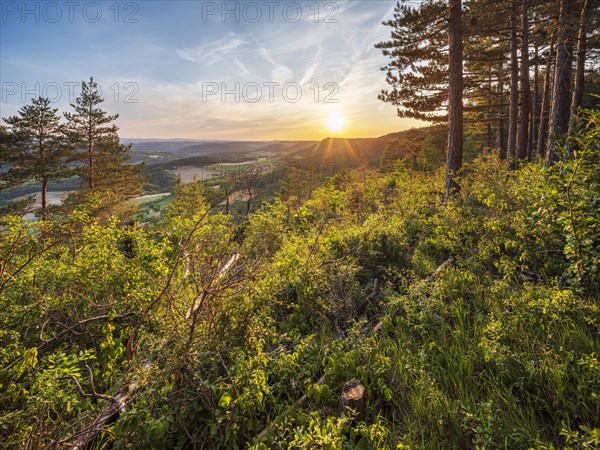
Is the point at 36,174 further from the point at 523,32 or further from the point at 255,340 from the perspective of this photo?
the point at 523,32

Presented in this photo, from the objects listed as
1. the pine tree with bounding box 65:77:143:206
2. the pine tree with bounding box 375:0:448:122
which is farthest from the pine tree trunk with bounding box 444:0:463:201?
the pine tree with bounding box 65:77:143:206

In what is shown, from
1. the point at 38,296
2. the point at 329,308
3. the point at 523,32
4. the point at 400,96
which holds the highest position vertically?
the point at 523,32

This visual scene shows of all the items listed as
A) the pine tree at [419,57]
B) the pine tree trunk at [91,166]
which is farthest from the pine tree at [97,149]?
the pine tree at [419,57]

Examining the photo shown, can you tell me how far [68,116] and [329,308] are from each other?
98.6 feet

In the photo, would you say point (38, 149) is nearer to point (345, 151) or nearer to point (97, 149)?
point (97, 149)

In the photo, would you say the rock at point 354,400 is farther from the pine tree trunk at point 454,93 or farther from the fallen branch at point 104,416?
the pine tree trunk at point 454,93

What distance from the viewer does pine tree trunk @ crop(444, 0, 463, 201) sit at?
922cm

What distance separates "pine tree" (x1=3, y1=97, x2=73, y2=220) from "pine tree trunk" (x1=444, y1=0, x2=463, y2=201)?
→ 25.3 m

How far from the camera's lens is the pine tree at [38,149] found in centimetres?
2042

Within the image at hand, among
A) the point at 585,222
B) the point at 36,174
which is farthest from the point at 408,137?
the point at 36,174

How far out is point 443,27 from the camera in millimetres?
9586

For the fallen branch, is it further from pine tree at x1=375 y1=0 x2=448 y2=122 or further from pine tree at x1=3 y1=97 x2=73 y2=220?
pine tree at x1=3 y1=97 x2=73 y2=220

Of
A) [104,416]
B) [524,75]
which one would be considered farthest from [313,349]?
[524,75]

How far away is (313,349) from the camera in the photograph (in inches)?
136
